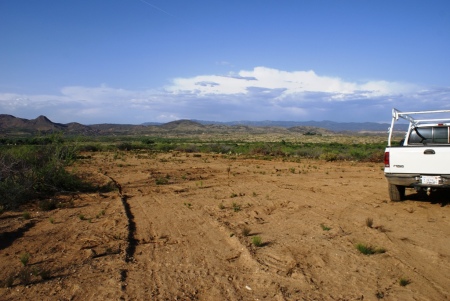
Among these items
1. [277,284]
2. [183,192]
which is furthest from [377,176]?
[277,284]

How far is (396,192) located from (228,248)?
6.03m

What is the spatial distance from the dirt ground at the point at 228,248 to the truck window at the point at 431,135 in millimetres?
1692

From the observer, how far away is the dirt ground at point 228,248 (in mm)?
4766

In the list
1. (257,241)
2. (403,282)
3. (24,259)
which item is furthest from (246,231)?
(24,259)

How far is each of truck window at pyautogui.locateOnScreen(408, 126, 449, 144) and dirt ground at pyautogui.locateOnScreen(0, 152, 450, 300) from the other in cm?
A: 169

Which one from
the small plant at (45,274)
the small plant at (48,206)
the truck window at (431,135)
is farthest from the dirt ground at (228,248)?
the truck window at (431,135)

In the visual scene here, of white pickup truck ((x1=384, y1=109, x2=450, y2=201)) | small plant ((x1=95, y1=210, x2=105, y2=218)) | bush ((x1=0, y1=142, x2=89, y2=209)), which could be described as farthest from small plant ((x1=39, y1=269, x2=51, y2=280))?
white pickup truck ((x1=384, y1=109, x2=450, y2=201))

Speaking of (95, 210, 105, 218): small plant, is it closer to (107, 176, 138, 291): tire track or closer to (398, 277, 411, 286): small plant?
(107, 176, 138, 291): tire track

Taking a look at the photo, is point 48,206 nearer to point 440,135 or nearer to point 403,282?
point 403,282

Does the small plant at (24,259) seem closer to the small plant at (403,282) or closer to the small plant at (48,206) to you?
the small plant at (48,206)

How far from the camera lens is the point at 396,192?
404 inches

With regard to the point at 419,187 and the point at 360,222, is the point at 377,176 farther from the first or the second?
the point at 360,222

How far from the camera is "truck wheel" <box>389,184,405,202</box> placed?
33.5 ft

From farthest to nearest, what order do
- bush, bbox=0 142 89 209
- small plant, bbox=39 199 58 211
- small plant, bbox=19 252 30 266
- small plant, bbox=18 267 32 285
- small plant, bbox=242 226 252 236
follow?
bush, bbox=0 142 89 209
small plant, bbox=39 199 58 211
small plant, bbox=242 226 252 236
small plant, bbox=19 252 30 266
small plant, bbox=18 267 32 285
